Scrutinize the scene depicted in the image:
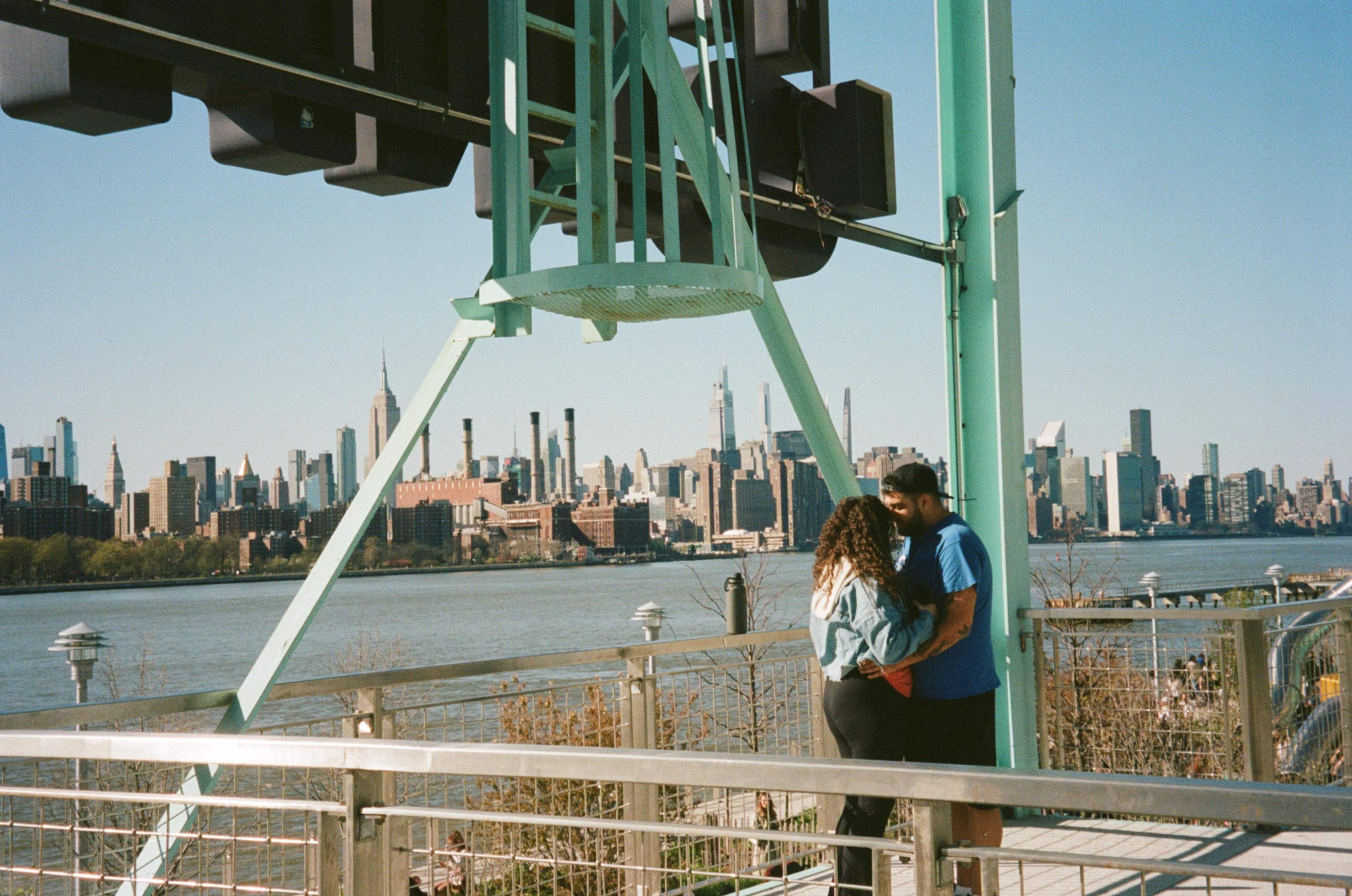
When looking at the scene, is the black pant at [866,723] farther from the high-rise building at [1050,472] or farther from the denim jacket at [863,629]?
the high-rise building at [1050,472]

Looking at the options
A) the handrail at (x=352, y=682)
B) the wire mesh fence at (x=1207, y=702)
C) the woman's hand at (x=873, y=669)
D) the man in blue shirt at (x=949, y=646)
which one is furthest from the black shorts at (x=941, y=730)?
the wire mesh fence at (x=1207, y=702)

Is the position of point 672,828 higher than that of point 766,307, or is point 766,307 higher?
point 766,307

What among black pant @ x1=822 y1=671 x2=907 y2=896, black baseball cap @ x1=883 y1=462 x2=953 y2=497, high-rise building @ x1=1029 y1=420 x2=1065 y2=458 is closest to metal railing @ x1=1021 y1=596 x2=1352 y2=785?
black baseball cap @ x1=883 y1=462 x2=953 y2=497

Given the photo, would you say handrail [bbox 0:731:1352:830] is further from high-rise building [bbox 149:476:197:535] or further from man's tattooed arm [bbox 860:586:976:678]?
high-rise building [bbox 149:476:197:535]

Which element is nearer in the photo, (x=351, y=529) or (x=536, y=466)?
(x=351, y=529)

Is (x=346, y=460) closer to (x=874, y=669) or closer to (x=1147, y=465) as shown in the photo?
(x=1147, y=465)

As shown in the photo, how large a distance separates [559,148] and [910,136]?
3.51 metres

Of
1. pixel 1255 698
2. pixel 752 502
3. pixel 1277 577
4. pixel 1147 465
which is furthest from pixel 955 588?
pixel 1147 465

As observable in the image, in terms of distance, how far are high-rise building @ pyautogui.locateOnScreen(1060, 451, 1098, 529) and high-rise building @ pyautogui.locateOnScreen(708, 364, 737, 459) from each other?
44.3 meters

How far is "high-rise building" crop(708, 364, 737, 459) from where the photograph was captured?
109 m

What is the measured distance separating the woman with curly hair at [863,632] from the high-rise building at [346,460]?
255ft

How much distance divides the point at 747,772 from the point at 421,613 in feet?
227

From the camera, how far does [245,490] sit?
70.5 meters

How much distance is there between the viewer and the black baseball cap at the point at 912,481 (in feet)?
12.3
